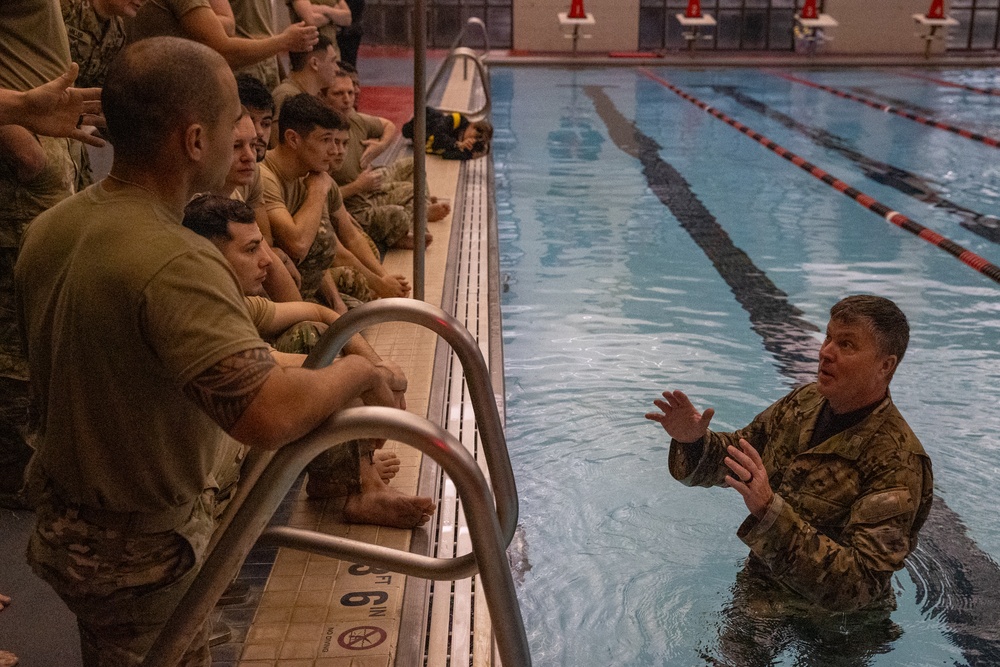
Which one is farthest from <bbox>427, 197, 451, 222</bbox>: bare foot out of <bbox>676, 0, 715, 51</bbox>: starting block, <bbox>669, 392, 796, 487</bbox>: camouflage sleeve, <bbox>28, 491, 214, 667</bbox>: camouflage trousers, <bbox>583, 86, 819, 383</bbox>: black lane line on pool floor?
<bbox>676, 0, 715, 51</bbox>: starting block

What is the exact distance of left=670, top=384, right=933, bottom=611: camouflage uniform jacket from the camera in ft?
7.23

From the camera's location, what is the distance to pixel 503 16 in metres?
24.9

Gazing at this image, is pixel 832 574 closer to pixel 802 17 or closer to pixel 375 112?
pixel 375 112

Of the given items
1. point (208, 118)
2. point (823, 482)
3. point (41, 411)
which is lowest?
point (823, 482)

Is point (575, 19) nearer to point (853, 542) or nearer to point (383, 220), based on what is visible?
point (383, 220)

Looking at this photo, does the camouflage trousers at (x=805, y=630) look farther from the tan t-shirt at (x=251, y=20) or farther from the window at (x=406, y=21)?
the window at (x=406, y=21)

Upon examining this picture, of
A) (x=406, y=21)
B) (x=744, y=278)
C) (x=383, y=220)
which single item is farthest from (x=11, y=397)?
(x=406, y=21)

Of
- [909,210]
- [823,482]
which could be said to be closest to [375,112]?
[909,210]

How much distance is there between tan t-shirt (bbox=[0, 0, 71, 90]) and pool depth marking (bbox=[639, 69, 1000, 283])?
208 inches

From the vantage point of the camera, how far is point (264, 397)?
1373mm

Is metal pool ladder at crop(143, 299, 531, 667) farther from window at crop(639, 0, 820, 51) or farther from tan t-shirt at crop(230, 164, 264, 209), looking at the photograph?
window at crop(639, 0, 820, 51)

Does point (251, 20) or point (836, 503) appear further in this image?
point (251, 20)

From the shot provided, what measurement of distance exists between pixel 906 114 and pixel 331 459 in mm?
11014

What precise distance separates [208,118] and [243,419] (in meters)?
0.43
